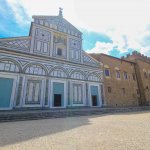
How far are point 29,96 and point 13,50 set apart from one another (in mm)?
5817

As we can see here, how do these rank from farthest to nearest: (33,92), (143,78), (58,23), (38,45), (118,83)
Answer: (143,78) → (118,83) → (58,23) → (38,45) → (33,92)

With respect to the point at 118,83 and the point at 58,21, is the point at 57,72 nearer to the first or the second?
the point at 58,21

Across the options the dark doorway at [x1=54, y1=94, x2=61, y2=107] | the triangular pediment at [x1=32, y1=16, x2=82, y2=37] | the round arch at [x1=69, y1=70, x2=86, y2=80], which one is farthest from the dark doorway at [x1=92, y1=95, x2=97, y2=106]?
the triangular pediment at [x1=32, y1=16, x2=82, y2=37]

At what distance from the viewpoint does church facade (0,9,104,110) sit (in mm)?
13812

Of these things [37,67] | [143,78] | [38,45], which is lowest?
[37,67]

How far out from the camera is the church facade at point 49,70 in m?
13.8

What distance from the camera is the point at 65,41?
19625mm

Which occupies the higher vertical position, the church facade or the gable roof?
the gable roof

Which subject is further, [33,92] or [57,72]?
[57,72]

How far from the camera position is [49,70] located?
A: 53.8 ft

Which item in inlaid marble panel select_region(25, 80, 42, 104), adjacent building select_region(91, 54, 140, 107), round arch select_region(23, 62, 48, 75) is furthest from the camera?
adjacent building select_region(91, 54, 140, 107)

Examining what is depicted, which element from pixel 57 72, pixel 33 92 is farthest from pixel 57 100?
pixel 57 72

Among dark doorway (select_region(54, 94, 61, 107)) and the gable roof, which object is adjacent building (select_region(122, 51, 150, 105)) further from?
dark doorway (select_region(54, 94, 61, 107))

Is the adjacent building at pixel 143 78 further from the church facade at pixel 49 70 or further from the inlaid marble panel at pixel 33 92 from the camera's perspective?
the inlaid marble panel at pixel 33 92
